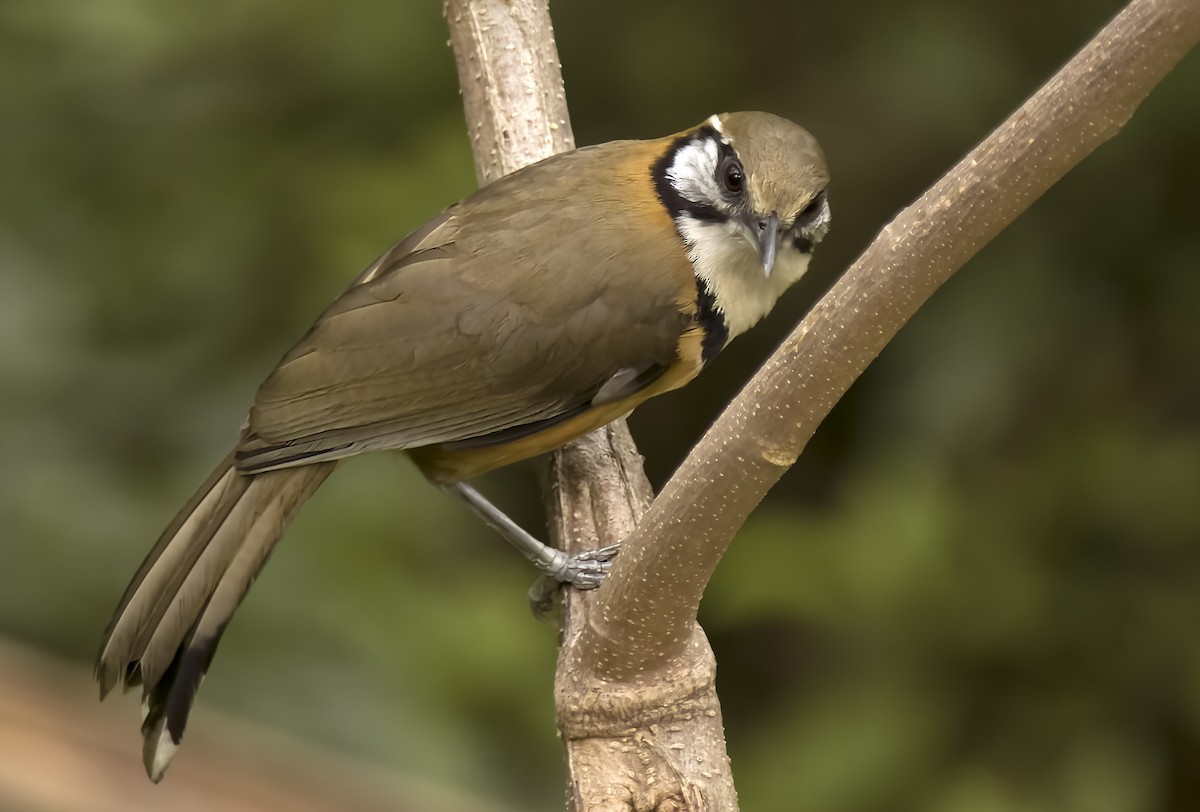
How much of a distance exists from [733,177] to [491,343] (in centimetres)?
48

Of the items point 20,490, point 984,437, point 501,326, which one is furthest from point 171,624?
point 984,437

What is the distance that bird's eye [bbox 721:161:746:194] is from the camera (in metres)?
2.26

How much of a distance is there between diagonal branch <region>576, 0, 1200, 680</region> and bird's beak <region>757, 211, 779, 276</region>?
66 centimetres

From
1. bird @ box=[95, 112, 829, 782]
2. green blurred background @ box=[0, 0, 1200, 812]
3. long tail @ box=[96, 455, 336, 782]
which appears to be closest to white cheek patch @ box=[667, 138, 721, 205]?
bird @ box=[95, 112, 829, 782]

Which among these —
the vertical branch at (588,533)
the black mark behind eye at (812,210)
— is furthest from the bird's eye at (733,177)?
the vertical branch at (588,533)

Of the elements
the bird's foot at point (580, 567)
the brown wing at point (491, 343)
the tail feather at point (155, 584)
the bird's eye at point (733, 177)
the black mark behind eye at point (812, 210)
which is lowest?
the bird's foot at point (580, 567)

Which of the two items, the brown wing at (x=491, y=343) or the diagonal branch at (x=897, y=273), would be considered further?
the brown wing at (x=491, y=343)

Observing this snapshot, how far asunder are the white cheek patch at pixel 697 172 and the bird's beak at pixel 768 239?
116 mm

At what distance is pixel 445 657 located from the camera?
2.45m

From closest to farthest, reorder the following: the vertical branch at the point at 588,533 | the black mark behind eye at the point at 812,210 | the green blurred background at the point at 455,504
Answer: the vertical branch at the point at 588,533 < the black mark behind eye at the point at 812,210 < the green blurred background at the point at 455,504

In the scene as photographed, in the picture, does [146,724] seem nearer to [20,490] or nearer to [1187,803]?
[20,490]

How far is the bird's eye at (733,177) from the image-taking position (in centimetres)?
226

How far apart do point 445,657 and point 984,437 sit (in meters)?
1.12

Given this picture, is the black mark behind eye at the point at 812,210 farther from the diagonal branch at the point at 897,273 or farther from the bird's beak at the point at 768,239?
the diagonal branch at the point at 897,273
